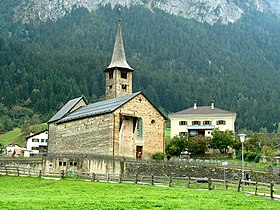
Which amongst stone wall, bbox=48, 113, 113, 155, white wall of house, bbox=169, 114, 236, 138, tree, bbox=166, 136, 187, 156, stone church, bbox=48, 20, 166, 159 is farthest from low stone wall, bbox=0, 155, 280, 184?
white wall of house, bbox=169, 114, 236, 138

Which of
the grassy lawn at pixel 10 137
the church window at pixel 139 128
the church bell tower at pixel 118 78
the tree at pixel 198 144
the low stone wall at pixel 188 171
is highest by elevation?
the church bell tower at pixel 118 78

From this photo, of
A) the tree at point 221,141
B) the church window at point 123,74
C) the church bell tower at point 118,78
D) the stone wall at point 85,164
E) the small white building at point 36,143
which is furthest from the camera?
the small white building at point 36,143

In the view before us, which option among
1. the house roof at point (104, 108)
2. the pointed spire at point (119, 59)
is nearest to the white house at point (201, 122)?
the pointed spire at point (119, 59)

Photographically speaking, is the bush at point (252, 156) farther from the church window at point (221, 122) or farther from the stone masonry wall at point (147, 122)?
the church window at point (221, 122)

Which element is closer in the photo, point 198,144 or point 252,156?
point 252,156

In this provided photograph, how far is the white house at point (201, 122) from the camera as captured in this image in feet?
305

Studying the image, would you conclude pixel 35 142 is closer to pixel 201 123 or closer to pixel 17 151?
pixel 17 151

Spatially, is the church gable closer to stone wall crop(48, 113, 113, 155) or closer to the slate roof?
stone wall crop(48, 113, 113, 155)

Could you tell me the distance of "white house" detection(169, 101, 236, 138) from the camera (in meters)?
92.9

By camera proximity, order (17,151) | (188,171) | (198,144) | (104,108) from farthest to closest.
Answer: (17,151), (198,144), (104,108), (188,171)

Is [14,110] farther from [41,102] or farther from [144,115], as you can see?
[144,115]

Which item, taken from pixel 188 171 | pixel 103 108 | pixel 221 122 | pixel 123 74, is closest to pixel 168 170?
pixel 188 171

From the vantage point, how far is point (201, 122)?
94375mm

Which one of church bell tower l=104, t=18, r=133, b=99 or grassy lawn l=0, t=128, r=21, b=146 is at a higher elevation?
church bell tower l=104, t=18, r=133, b=99
